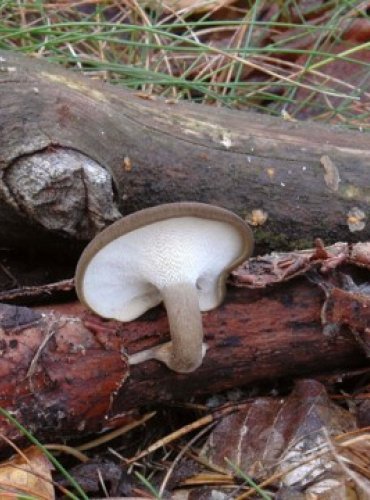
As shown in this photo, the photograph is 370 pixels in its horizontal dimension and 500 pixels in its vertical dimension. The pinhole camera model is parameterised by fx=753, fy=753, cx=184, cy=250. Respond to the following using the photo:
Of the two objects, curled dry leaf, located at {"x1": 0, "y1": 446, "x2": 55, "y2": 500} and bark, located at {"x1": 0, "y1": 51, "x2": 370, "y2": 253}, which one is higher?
bark, located at {"x1": 0, "y1": 51, "x2": 370, "y2": 253}

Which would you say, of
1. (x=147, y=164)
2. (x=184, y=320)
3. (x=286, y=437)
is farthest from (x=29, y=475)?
(x=147, y=164)

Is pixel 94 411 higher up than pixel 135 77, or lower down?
lower down

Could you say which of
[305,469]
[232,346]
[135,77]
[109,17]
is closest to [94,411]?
[232,346]

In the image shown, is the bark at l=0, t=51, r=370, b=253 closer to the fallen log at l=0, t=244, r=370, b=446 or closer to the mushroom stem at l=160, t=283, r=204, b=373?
the fallen log at l=0, t=244, r=370, b=446

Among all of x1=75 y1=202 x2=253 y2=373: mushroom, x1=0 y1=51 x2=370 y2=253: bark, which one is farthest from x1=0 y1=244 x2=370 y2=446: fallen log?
x1=0 y1=51 x2=370 y2=253: bark

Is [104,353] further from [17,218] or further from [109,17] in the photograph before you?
[109,17]

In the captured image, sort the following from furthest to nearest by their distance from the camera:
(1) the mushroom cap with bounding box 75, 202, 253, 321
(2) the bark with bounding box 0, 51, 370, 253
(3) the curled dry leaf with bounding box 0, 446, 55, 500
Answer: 1. (2) the bark with bounding box 0, 51, 370, 253
2. (3) the curled dry leaf with bounding box 0, 446, 55, 500
3. (1) the mushroom cap with bounding box 75, 202, 253, 321
